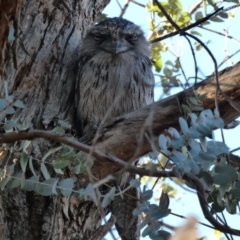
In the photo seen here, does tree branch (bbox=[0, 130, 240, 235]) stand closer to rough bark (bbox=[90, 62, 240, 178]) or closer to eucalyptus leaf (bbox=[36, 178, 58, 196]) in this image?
eucalyptus leaf (bbox=[36, 178, 58, 196])

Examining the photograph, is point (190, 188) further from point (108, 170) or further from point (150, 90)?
point (150, 90)

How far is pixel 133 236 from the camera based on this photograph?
220cm

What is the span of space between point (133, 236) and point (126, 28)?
1.18 metres

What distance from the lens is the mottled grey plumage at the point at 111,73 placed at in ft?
8.22

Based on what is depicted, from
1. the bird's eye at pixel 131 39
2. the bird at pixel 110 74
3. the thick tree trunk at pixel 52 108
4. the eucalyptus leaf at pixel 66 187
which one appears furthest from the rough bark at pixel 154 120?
the bird's eye at pixel 131 39

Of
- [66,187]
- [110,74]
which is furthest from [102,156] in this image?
[110,74]

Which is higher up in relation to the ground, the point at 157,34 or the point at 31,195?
the point at 157,34

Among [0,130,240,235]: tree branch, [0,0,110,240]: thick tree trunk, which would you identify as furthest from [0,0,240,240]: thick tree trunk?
[0,130,240,235]: tree branch

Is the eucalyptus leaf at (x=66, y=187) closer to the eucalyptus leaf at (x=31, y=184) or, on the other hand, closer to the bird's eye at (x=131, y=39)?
the eucalyptus leaf at (x=31, y=184)

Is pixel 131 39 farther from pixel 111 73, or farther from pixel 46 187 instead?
pixel 46 187

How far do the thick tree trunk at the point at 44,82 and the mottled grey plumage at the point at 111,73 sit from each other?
0.18 feet

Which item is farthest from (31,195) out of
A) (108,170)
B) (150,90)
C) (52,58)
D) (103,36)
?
(103,36)

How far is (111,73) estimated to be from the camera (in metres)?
2.62

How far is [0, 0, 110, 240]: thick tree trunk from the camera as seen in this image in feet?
6.21
